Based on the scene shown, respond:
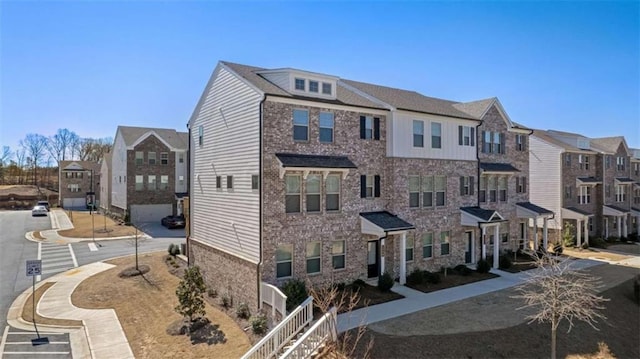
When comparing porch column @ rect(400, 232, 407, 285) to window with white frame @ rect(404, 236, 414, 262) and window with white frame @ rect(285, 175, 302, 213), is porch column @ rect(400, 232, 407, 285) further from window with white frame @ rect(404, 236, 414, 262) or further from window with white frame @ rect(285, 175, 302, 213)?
window with white frame @ rect(285, 175, 302, 213)

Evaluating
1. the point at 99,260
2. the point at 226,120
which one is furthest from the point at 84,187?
the point at 226,120

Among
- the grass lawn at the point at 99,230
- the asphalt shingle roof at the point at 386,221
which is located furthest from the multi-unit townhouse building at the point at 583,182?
the grass lawn at the point at 99,230

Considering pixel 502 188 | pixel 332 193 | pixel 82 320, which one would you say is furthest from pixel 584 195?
pixel 82 320

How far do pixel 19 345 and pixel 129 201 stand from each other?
31004 millimetres

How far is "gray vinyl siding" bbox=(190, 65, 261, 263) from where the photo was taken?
1606cm

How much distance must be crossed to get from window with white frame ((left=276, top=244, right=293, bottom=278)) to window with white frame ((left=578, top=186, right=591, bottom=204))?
104ft

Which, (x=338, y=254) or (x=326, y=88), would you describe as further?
(x=326, y=88)

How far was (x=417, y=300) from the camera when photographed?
16.8 m

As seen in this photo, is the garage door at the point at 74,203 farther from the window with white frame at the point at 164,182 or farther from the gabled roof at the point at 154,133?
the window with white frame at the point at 164,182

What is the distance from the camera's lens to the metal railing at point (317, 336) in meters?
10.7

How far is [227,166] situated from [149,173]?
30049mm

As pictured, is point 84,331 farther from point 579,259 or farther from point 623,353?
point 579,259

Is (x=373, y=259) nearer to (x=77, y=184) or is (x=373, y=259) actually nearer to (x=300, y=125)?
(x=300, y=125)

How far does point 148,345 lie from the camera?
546 inches
